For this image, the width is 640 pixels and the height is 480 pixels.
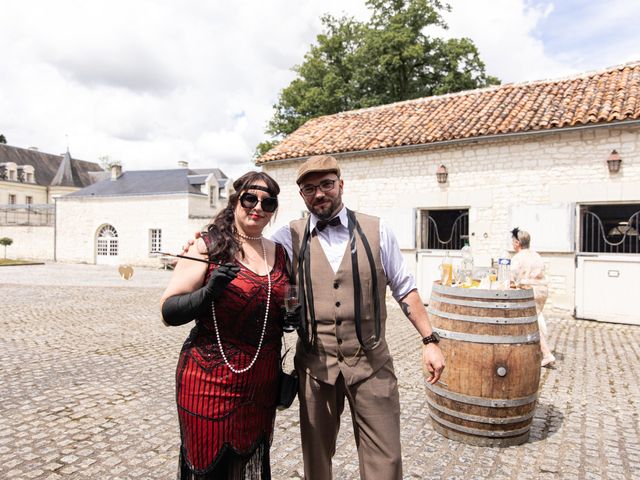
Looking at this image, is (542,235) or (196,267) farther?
(542,235)

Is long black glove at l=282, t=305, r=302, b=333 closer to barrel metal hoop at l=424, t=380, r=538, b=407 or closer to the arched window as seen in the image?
barrel metal hoop at l=424, t=380, r=538, b=407

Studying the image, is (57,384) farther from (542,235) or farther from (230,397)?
(542,235)

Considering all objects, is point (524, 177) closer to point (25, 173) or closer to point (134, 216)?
point (134, 216)

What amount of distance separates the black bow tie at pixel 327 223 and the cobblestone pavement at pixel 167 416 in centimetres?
177

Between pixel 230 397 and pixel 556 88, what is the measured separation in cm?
1217

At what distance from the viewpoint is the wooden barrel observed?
3.35 meters

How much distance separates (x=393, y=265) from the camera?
2352mm

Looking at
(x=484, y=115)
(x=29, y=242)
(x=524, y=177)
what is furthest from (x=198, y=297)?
(x=29, y=242)

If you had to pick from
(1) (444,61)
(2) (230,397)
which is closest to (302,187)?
(2) (230,397)

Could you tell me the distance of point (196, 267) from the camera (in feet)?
6.62

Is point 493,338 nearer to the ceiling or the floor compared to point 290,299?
nearer to the floor

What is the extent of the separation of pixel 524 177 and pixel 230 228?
30.2 ft

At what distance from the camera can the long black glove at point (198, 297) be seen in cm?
186

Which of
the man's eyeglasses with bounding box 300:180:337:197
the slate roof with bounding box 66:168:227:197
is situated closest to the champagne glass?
the man's eyeglasses with bounding box 300:180:337:197
